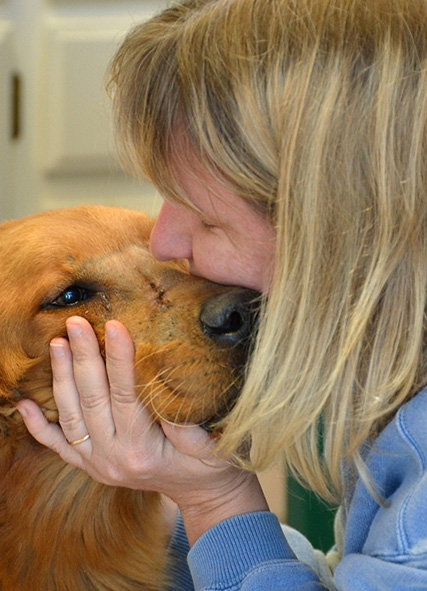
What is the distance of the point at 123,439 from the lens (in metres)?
1.29

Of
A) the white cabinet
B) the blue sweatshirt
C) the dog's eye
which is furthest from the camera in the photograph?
the white cabinet

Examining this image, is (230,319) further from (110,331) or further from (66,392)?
(66,392)

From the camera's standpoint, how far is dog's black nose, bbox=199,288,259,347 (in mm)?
1193

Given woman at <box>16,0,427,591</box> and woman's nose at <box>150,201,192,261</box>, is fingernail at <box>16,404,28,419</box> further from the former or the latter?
woman's nose at <box>150,201,192,261</box>

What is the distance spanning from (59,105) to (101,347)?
216cm

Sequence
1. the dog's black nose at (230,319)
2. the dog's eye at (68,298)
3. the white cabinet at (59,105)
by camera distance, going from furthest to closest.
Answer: the white cabinet at (59,105) < the dog's eye at (68,298) < the dog's black nose at (230,319)

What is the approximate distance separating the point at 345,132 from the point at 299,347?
284mm

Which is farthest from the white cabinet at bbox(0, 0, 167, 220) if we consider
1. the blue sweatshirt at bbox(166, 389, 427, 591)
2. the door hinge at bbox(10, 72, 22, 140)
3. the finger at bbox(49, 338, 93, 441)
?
the blue sweatshirt at bbox(166, 389, 427, 591)

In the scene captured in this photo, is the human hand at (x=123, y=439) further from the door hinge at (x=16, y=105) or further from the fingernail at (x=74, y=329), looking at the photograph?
the door hinge at (x=16, y=105)

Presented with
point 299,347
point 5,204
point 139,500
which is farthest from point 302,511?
point 5,204

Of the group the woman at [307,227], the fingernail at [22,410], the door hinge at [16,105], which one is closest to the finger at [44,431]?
the fingernail at [22,410]

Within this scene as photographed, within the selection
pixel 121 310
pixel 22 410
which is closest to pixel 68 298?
pixel 121 310

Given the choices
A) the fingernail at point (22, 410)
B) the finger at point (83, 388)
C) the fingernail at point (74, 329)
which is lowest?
the fingernail at point (22, 410)

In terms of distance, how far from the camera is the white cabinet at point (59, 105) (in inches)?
125
